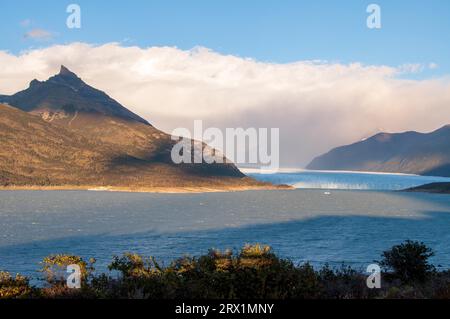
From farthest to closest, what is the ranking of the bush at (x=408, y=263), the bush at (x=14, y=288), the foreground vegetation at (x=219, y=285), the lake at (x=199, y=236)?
the lake at (x=199, y=236) → the bush at (x=408, y=263) → the foreground vegetation at (x=219, y=285) → the bush at (x=14, y=288)

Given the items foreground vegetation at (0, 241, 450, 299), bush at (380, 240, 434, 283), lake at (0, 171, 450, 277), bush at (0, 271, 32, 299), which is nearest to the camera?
bush at (0, 271, 32, 299)

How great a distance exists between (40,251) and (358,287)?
63.4 meters

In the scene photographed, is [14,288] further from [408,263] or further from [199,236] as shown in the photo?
[199,236]

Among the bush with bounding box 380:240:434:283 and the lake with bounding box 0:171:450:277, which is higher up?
the bush with bounding box 380:240:434:283

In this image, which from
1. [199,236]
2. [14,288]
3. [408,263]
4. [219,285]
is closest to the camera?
[14,288]

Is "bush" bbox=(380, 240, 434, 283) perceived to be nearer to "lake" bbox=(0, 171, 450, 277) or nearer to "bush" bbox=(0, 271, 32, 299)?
"bush" bbox=(0, 271, 32, 299)

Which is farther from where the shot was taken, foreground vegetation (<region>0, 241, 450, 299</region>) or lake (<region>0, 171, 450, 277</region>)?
lake (<region>0, 171, 450, 277</region>)

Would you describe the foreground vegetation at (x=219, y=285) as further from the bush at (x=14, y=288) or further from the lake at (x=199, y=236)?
the lake at (x=199, y=236)

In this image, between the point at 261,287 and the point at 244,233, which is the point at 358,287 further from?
the point at 244,233

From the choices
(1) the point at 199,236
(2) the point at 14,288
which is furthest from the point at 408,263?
(1) the point at 199,236

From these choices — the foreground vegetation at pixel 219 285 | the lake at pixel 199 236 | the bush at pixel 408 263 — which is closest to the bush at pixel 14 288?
the foreground vegetation at pixel 219 285

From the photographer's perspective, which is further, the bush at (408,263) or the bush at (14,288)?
the bush at (408,263)

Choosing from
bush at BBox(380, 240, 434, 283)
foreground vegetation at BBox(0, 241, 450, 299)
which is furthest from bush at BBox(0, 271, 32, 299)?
bush at BBox(380, 240, 434, 283)

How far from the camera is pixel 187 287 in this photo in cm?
1719
